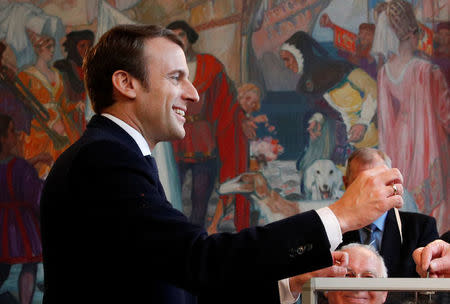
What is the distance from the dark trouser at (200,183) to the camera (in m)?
7.67

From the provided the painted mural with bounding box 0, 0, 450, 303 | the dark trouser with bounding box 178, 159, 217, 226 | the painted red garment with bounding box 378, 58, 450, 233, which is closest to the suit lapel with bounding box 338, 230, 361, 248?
the painted mural with bounding box 0, 0, 450, 303

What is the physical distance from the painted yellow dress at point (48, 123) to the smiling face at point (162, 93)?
19.1ft

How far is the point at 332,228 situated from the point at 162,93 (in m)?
0.92

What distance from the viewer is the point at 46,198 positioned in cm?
203

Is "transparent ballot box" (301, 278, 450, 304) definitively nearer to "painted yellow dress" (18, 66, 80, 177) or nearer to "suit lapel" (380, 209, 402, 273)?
"suit lapel" (380, 209, 402, 273)

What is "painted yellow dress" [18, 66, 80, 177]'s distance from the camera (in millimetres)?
7938

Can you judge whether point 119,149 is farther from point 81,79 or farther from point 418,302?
point 81,79

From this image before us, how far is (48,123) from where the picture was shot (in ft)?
26.2

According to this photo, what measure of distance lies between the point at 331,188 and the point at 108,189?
19.3ft

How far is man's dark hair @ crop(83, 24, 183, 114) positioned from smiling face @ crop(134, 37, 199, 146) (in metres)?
0.03

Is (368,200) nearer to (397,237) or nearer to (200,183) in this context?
(397,237)

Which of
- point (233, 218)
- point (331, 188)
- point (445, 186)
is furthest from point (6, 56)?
point (445, 186)

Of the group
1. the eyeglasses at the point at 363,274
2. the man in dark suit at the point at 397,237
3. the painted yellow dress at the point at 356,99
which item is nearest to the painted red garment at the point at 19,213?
the painted yellow dress at the point at 356,99

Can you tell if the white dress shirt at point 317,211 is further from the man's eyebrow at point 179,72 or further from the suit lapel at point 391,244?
the suit lapel at point 391,244
